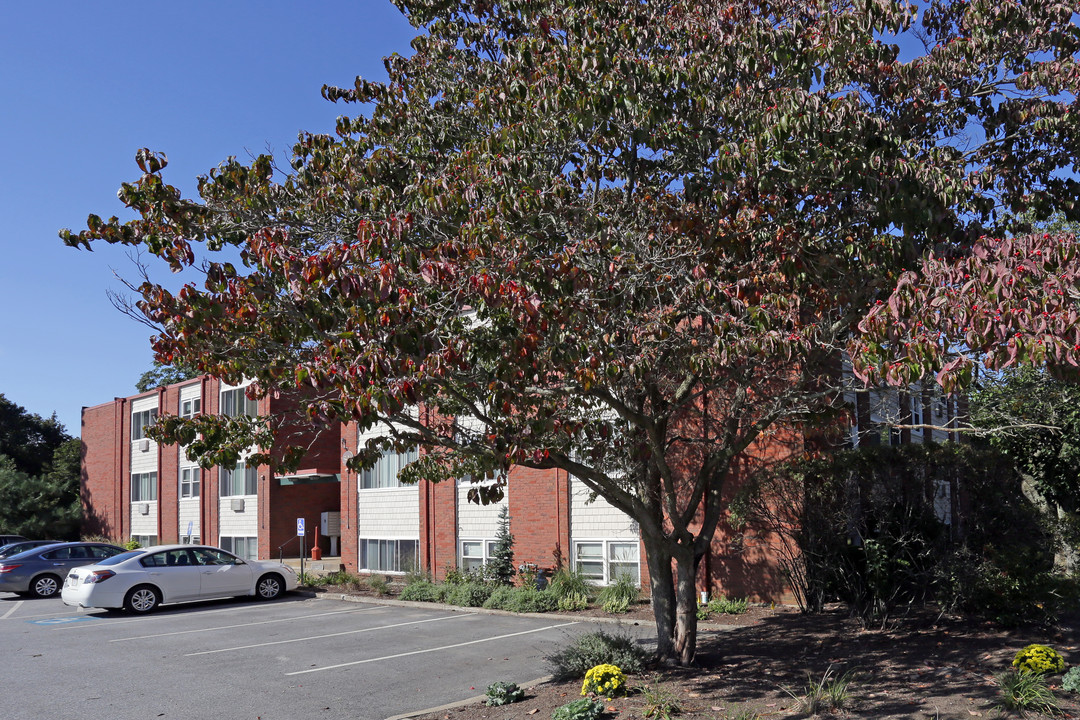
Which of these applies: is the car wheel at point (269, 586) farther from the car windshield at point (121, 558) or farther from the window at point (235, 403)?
the window at point (235, 403)

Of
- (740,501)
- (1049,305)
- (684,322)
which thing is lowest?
(740,501)

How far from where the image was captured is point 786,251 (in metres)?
9.41

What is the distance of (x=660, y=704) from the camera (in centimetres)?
832

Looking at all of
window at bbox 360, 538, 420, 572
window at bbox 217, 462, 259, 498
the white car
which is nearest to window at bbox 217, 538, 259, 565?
window at bbox 217, 462, 259, 498

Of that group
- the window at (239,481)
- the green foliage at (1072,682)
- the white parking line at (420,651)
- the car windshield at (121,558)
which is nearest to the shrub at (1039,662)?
the green foliage at (1072,682)

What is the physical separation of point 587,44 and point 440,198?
95.7 inches

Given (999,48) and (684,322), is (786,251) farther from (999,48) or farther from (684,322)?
(999,48)

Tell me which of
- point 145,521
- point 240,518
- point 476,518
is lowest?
point 145,521

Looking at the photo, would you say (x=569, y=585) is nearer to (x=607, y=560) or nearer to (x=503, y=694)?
(x=607, y=560)

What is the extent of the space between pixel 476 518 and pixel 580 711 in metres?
14.6

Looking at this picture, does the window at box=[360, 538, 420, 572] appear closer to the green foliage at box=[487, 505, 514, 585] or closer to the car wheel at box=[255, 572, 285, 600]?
the car wheel at box=[255, 572, 285, 600]

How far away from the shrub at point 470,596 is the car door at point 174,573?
5972mm

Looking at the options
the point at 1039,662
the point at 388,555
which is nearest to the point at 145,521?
the point at 388,555

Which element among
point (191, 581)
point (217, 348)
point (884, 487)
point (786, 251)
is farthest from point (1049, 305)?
point (191, 581)
